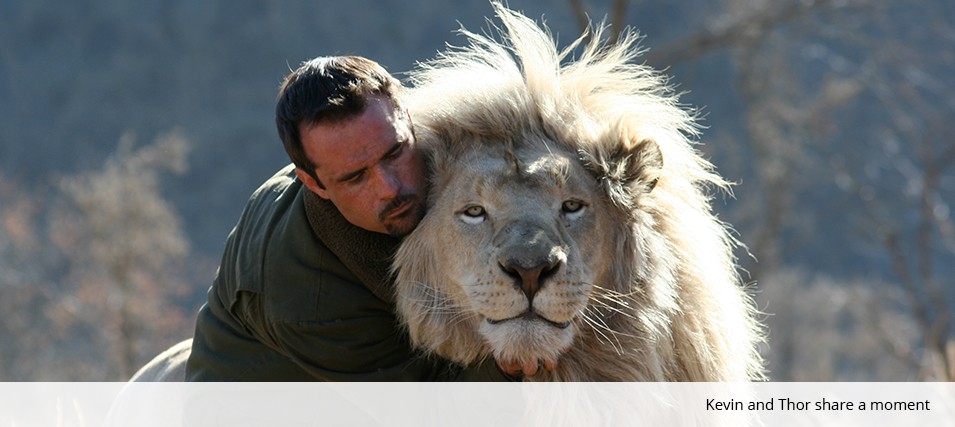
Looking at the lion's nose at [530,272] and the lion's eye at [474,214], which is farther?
the lion's eye at [474,214]

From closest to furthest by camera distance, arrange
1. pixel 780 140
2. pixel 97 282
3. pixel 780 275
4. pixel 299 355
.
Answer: pixel 299 355 → pixel 97 282 → pixel 780 140 → pixel 780 275

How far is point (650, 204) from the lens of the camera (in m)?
3.75

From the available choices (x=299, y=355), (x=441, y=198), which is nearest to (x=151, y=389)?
(x=299, y=355)

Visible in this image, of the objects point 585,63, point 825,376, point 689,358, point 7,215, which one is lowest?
point 689,358

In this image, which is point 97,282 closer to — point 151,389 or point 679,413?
point 151,389

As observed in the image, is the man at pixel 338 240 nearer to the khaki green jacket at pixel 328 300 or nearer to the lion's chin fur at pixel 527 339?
the khaki green jacket at pixel 328 300

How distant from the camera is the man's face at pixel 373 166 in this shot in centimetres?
369

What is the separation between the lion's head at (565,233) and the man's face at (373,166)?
0.07m

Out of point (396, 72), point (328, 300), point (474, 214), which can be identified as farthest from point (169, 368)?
point (396, 72)

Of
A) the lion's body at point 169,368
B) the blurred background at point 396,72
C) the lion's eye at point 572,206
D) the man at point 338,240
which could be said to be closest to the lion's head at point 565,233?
the lion's eye at point 572,206

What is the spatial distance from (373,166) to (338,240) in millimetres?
318

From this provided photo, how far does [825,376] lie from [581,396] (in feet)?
46.7

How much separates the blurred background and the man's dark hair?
7.22m

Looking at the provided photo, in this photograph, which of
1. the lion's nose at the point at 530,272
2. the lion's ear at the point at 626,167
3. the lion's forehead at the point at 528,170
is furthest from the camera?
the lion's ear at the point at 626,167
